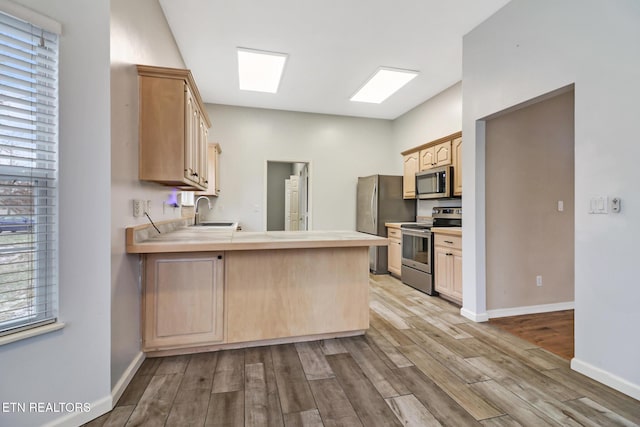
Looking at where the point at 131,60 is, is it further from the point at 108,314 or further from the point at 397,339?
the point at 397,339

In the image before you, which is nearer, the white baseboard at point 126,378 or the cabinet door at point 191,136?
the white baseboard at point 126,378

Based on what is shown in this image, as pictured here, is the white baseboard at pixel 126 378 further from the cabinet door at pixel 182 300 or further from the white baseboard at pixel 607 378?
the white baseboard at pixel 607 378

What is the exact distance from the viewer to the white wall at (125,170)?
172 centimetres

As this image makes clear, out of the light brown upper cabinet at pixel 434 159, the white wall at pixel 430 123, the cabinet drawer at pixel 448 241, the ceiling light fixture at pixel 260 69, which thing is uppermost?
the ceiling light fixture at pixel 260 69

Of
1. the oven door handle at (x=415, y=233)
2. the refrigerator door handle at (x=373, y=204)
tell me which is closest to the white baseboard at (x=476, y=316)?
the oven door handle at (x=415, y=233)

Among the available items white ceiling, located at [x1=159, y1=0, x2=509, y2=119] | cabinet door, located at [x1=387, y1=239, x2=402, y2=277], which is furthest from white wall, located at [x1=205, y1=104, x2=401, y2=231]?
cabinet door, located at [x1=387, y1=239, x2=402, y2=277]

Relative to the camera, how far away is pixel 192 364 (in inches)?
84.9

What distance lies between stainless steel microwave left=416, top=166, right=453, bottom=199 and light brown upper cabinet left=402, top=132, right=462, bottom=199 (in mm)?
72

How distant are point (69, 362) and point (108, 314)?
26 centimetres

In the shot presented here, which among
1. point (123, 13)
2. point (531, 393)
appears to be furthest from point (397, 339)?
point (123, 13)

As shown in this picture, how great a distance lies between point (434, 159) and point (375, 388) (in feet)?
11.1

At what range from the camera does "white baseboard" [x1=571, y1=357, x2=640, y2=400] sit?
5.81 feet

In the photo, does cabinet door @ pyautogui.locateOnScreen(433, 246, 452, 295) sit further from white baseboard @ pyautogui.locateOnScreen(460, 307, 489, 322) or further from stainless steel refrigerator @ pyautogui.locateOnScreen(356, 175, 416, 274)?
stainless steel refrigerator @ pyautogui.locateOnScreen(356, 175, 416, 274)

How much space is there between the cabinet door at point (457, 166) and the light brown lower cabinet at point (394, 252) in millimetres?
1142
